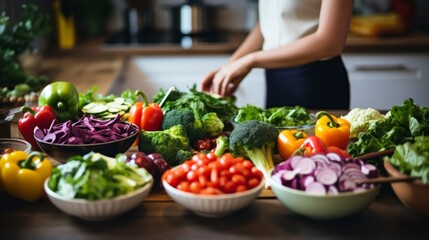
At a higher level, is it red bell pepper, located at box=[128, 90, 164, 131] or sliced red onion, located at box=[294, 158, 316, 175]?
sliced red onion, located at box=[294, 158, 316, 175]

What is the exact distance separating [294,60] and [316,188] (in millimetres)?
1052

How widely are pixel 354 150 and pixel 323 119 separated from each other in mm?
193

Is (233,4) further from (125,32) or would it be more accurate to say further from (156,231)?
(156,231)

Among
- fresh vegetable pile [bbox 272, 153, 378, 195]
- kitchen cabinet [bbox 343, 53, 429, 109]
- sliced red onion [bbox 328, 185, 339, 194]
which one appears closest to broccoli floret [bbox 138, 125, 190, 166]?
fresh vegetable pile [bbox 272, 153, 378, 195]

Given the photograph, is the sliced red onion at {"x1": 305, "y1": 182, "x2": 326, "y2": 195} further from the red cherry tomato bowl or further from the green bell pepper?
the green bell pepper

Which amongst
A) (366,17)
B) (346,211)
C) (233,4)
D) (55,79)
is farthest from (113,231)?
(233,4)

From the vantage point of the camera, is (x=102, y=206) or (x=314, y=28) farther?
(x=314, y=28)

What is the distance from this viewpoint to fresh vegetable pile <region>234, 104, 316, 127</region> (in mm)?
1790

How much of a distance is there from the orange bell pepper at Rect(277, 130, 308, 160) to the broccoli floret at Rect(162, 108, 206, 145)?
258mm

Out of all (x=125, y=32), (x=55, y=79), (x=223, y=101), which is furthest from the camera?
(x=125, y=32)

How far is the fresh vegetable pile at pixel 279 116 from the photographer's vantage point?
1.79m

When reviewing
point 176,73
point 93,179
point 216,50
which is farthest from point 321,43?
point 176,73

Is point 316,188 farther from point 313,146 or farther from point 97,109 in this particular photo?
point 97,109

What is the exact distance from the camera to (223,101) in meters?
2.01
